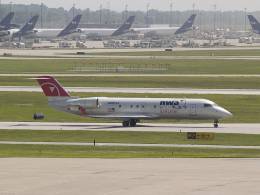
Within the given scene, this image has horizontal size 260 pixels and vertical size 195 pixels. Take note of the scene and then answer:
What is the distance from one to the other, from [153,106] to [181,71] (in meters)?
73.3

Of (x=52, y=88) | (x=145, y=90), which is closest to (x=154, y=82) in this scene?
(x=145, y=90)

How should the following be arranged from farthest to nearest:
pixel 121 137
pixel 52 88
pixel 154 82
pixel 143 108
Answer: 1. pixel 154 82
2. pixel 52 88
3. pixel 143 108
4. pixel 121 137

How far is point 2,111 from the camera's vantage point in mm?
104688

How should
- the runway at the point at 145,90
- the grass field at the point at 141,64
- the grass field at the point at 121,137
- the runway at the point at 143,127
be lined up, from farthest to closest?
the grass field at the point at 141,64 → the runway at the point at 145,90 → the runway at the point at 143,127 → the grass field at the point at 121,137

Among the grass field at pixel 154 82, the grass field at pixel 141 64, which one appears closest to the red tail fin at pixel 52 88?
the grass field at pixel 154 82

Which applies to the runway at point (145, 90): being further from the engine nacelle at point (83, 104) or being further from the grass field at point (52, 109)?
the engine nacelle at point (83, 104)

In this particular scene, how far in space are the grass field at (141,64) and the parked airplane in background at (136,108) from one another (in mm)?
65855

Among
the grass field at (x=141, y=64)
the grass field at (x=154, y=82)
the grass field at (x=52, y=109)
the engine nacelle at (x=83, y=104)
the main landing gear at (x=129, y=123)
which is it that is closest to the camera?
the main landing gear at (x=129, y=123)

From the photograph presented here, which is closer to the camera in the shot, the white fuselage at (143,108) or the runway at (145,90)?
the white fuselage at (143,108)

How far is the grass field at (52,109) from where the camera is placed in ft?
327

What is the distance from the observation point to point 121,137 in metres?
84.9

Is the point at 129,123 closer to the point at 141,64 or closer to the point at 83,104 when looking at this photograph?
the point at 83,104
